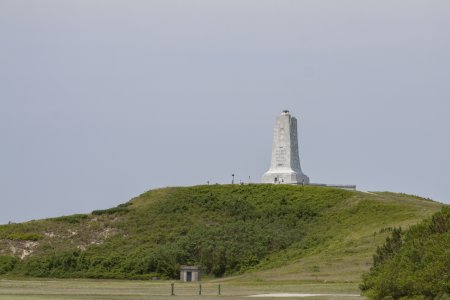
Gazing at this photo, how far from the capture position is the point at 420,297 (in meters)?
39.6

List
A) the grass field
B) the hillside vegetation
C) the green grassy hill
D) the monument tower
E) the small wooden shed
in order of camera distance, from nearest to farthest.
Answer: the hillside vegetation, the grass field, the small wooden shed, the green grassy hill, the monument tower

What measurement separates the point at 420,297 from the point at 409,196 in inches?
2668

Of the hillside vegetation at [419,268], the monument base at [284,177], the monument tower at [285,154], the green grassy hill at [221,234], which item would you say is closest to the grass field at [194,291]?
the hillside vegetation at [419,268]

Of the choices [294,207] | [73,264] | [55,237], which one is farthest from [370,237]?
[55,237]

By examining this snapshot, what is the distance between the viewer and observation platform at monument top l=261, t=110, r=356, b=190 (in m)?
107

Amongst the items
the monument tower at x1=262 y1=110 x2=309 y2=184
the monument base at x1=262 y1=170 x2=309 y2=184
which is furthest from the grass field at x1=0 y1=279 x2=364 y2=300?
the monument tower at x1=262 y1=110 x2=309 y2=184

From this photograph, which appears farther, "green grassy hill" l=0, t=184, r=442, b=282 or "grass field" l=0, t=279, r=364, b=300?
"green grassy hill" l=0, t=184, r=442, b=282

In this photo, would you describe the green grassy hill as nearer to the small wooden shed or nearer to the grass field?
the small wooden shed

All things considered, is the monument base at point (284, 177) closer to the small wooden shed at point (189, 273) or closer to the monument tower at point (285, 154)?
the monument tower at point (285, 154)

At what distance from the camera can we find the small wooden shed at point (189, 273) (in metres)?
74.0

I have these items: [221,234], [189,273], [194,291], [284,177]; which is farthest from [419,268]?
[284,177]

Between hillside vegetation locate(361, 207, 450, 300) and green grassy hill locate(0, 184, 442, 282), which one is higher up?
green grassy hill locate(0, 184, 442, 282)

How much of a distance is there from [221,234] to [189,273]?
1356 centimetres

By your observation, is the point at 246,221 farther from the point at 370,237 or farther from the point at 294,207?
the point at 370,237
